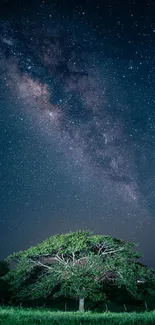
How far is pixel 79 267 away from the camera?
21.9 meters

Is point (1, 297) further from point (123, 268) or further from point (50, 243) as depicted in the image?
point (123, 268)

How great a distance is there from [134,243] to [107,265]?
2.99 metres

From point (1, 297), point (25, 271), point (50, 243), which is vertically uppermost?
point (50, 243)

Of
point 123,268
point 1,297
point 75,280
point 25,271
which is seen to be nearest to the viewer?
point 75,280

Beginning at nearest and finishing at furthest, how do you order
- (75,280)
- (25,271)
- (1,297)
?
(75,280), (25,271), (1,297)

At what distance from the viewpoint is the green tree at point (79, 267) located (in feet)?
68.9

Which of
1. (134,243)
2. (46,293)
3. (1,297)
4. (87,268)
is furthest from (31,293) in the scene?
(1,297)

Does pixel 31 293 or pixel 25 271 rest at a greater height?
pixel 25 271

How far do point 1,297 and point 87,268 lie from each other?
16.5 metres

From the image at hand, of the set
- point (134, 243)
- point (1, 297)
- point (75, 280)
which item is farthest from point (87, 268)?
point (1, 297)

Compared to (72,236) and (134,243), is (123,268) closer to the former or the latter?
(134,243)

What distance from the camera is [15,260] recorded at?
80.1ft

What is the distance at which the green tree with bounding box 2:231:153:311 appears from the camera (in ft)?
68.9

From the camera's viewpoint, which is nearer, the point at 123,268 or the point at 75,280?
the point at 75,280
